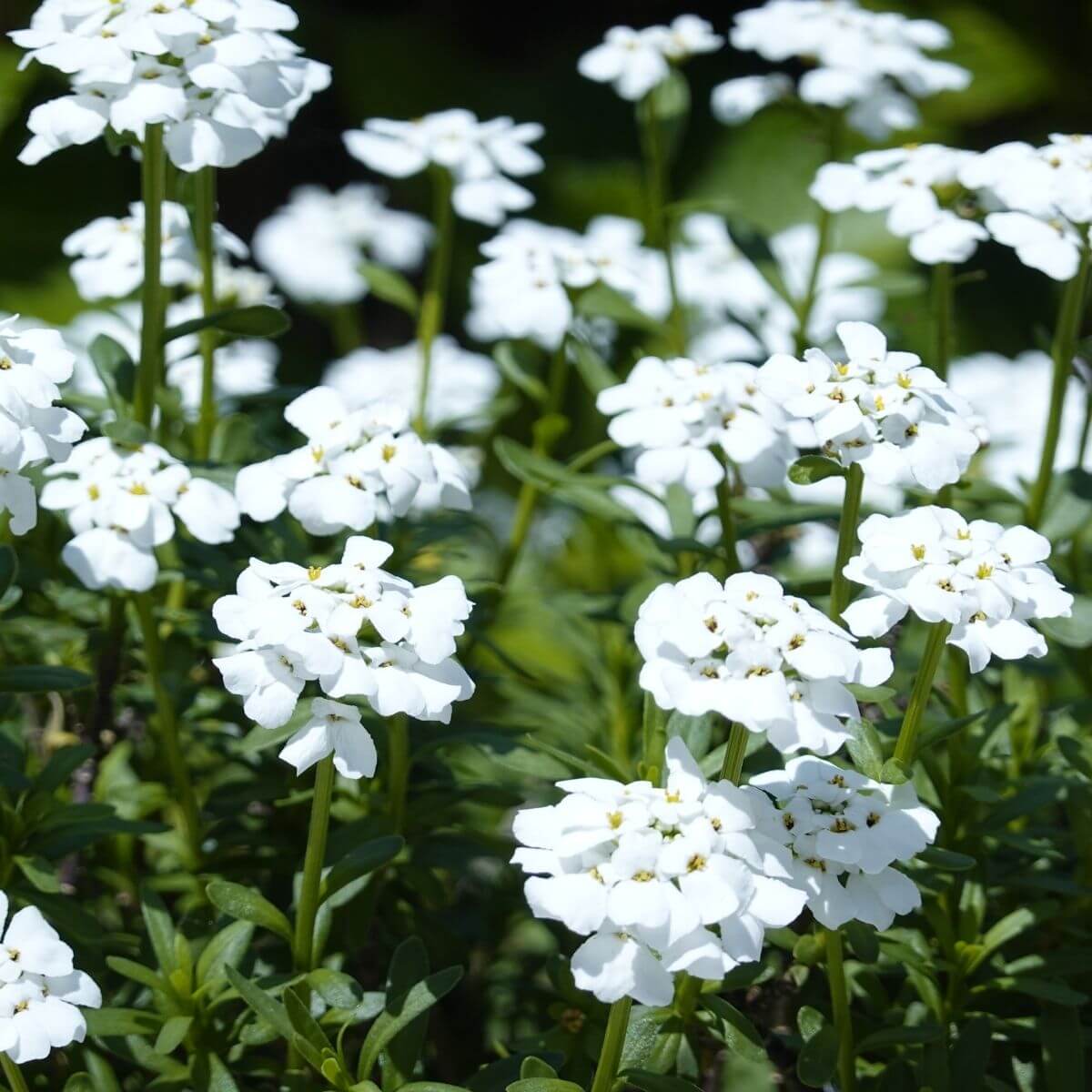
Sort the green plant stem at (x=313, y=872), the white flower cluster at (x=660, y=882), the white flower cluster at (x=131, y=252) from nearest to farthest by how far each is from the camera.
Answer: the white flower cluster at (x=660, y=882) → the green plant stem at (x=313, y=872) → the white flower cluster at (x=131, y=252)

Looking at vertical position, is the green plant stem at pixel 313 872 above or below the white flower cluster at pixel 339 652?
below

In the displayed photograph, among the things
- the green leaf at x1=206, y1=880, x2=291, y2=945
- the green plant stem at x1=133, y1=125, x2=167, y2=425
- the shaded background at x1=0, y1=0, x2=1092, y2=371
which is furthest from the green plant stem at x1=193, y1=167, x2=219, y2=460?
the shaded background at x1=0, y1=0, x2=1092, y2=371

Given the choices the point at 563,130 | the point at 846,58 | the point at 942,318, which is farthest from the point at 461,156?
the point at 563,130

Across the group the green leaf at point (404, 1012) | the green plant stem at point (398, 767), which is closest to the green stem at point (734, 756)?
the green leaf at point (404, 1012)

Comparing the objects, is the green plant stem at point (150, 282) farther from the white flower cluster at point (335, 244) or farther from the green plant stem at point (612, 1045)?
the white flower cluster at point (335, 244)

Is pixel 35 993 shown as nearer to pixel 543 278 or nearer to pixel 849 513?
pixel 849 513

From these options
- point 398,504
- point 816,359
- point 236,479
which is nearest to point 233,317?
point 236,479

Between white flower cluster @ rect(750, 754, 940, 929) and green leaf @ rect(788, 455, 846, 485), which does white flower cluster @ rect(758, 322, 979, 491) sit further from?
white flower cluster @ rect(750, 754, 940, 929)
